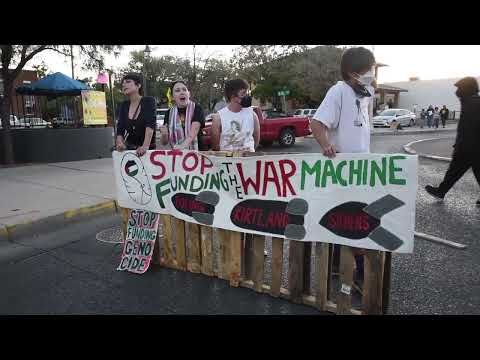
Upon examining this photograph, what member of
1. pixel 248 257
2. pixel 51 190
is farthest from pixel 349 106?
pixel 51 190

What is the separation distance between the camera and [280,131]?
14.6 metres

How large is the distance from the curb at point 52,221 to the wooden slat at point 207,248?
2.76 m

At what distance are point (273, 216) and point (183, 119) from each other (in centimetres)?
159

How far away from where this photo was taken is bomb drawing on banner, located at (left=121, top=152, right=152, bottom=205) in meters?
3.80

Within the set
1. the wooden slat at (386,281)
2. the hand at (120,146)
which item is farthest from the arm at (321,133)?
the hand at (120,146)

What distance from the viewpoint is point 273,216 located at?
304 cm

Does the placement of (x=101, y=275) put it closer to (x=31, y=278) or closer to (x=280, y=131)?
(x=31, y=278)

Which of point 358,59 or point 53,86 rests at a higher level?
point 53,86

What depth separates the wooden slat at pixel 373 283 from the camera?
2658mm

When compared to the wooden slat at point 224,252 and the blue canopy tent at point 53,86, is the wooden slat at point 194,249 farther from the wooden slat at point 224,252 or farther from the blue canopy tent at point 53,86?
the blue canopy tent at point 53,86

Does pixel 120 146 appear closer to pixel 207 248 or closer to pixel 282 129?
pixel 207 248

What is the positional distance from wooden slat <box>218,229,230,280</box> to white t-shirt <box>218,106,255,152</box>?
3.11 ft
